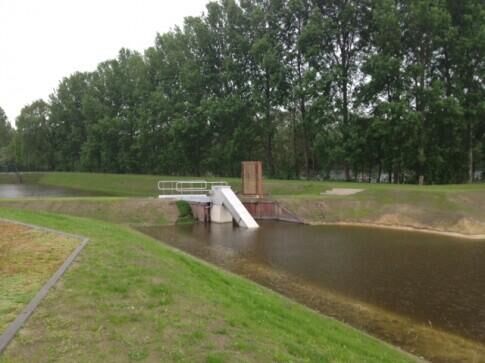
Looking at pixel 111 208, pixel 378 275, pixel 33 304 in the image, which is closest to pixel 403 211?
pixel 378 275

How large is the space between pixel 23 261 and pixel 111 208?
A: 2061 centimetres

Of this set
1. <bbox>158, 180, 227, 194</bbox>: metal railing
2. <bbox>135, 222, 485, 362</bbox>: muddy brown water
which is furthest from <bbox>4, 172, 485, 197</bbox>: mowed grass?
<bbox>135, 222, 485, 362</bbox>: muddy brown water

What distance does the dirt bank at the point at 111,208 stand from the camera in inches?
1168

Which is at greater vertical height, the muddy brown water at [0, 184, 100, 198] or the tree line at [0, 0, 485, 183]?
the tree line at [0, 0, 485, 183]

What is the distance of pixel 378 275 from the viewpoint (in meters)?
15.7

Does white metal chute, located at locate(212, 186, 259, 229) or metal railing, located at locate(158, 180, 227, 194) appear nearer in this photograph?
white metal chute, located at locate(212, 186, 259, 229)

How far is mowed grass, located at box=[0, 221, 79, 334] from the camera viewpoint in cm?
732

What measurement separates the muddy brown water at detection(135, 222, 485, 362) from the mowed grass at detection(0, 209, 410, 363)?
162 cm

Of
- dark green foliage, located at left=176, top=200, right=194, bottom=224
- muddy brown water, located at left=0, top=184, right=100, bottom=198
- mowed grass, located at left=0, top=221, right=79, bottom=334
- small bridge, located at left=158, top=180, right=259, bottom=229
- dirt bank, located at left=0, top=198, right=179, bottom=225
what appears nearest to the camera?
mowed grass, located at left=0, top=221, right=79, bottom=334

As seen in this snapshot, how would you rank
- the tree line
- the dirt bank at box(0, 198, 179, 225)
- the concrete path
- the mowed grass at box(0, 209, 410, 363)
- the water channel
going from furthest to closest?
the tree line
the dirt bank at box(0, 198, 179, 225)
the water channel
the mowed grass at box(0, 209, 410, 363)
the concrete path

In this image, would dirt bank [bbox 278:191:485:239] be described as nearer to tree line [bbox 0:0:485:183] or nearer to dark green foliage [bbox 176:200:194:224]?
dark green foliage [bbox 176:200:194:224]

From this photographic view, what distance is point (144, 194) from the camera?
51625 millimetres

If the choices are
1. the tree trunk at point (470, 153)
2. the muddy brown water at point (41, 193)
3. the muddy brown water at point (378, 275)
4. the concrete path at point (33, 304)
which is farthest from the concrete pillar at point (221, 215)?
the muddy brown water at point (41, 193)

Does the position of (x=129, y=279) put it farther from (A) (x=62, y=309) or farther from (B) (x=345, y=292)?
(B) (x=345, y=292)
